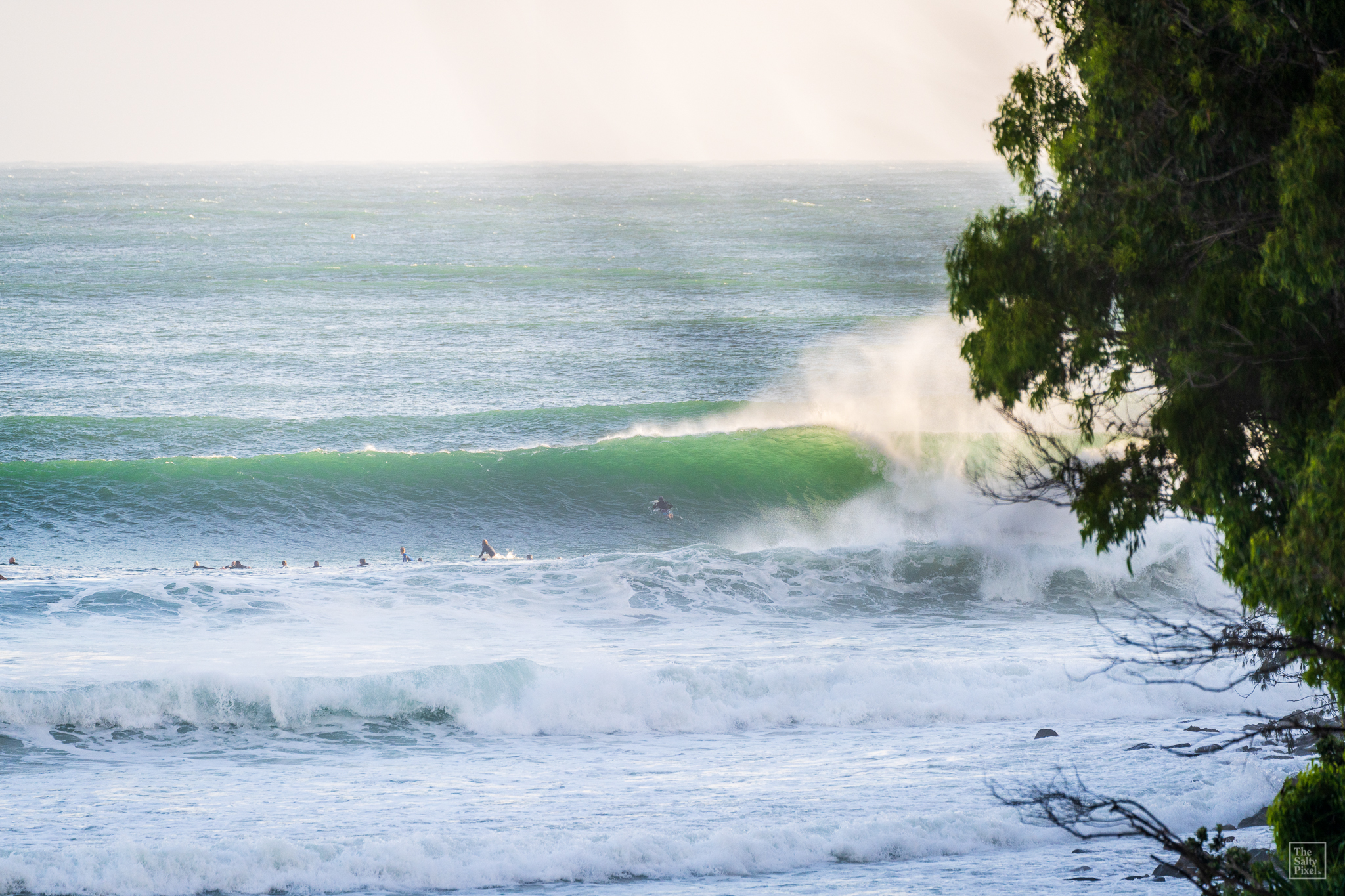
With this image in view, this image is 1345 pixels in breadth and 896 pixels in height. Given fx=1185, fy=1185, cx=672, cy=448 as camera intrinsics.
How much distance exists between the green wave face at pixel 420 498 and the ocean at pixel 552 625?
10 centimetres

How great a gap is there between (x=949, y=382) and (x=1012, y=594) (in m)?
18.7

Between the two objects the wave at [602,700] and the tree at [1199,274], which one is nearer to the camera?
the tree at [1199,274]

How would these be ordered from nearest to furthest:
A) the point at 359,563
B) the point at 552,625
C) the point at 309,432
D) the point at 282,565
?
the point at 552,625, the point at 359,563, the point at 282,565, the point at 309,432

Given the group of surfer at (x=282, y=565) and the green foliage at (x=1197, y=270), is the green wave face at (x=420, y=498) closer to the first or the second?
the group of surfer at (x=282, y=565)

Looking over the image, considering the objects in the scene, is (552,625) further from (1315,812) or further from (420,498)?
(1315,812)

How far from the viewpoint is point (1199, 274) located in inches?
233

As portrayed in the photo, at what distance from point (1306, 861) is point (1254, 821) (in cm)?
402

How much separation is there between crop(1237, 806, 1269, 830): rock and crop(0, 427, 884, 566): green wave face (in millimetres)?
15479

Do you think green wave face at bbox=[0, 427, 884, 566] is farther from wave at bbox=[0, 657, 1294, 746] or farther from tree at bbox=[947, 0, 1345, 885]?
tree at bbox=[947, 0, 1345, 885]

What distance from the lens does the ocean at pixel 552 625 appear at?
9430 mm

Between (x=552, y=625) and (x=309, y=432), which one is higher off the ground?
(x=309, y=432)

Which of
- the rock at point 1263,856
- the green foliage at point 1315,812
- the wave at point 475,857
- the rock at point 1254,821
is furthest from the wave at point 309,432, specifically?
the green foliage at point 1315,812

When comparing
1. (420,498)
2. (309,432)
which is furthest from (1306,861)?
(309,432)

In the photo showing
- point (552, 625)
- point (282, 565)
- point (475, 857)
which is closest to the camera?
point (475, 857)
